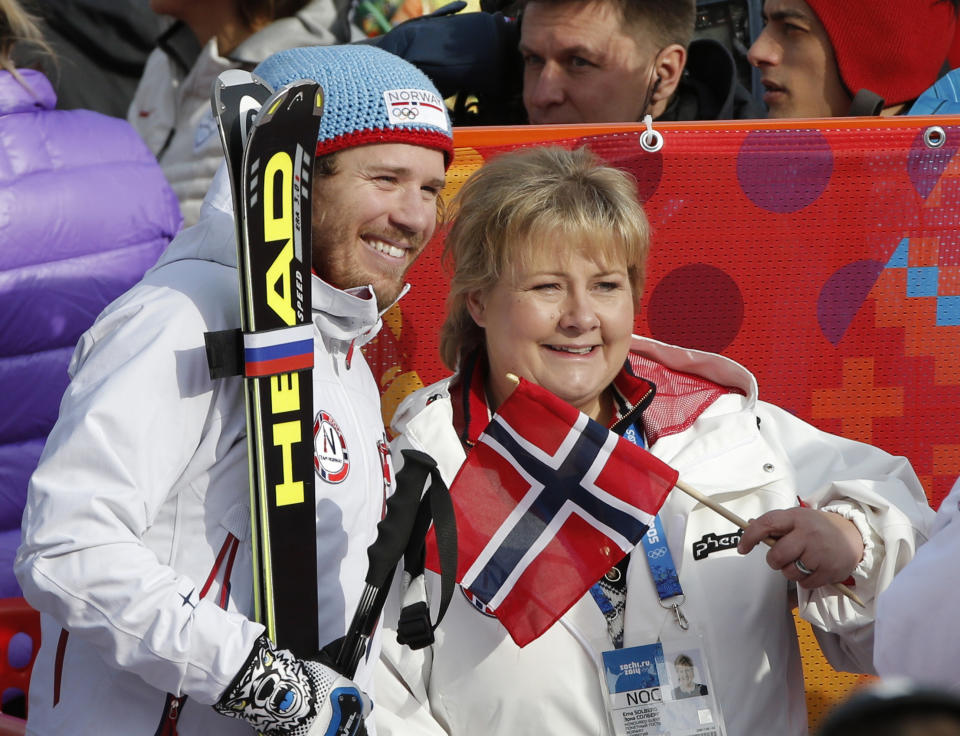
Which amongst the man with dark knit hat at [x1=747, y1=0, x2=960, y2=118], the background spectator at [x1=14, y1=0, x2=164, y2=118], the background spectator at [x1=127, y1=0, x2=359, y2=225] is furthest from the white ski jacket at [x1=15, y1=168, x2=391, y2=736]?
the background spectator at [x1=14, y1=0, x2=164, y2=118]

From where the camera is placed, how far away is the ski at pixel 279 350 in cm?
204

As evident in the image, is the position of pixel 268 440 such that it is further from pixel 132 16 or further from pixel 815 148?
pixel 132 16

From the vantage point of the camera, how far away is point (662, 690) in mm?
2484

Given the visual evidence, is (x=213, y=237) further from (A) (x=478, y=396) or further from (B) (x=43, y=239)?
(B) (x=43, y=239)

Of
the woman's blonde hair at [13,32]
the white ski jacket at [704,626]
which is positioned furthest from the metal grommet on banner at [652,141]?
the woman's blonde hair at [13,32]

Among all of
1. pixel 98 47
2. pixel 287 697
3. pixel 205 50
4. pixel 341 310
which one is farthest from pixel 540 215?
pixel 98 47

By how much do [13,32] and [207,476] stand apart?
60.6 inches

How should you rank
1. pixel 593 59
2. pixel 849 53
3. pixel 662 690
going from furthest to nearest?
1. pixel 593 59
2. pixel 849 53
3. pixel 662 690

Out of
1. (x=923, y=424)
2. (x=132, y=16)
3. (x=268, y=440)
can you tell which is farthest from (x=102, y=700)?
(x=132, y=16)

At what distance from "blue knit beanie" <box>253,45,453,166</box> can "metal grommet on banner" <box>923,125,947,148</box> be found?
157cm

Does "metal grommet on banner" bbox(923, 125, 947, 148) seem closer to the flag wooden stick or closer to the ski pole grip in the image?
the flag wooden stick

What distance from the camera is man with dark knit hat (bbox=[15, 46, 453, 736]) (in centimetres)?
184

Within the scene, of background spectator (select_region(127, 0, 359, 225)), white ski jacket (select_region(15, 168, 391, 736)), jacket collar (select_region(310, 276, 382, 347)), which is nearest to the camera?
white ski jacket (select_region(15, 168, 391, 736))

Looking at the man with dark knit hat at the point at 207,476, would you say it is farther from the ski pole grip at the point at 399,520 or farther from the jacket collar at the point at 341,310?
the ski pole grip at the point at 399,520
